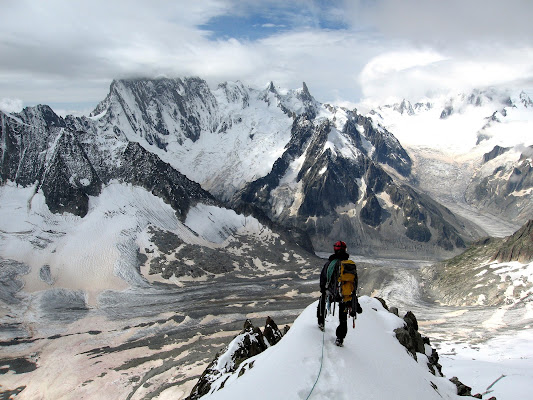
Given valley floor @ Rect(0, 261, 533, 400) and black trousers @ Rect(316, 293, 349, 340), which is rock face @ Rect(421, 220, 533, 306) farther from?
black trousers @ Rect(316, 293, 349, 340)

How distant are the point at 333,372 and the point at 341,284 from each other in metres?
4.65

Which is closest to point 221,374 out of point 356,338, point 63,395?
point 356,338

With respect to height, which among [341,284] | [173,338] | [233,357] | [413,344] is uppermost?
[341,284]

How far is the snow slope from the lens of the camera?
1872cm

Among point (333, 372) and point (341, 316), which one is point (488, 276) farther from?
point (333, 372)

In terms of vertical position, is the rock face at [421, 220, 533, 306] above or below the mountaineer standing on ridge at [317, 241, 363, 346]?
below

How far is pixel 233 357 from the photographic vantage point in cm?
3744

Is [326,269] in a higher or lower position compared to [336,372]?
higher

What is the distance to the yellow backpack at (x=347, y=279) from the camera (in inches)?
847

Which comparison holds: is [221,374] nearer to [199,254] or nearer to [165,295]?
[165,295]

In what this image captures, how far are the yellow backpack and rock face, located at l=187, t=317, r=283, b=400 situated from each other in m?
10.3

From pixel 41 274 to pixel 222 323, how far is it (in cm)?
7579

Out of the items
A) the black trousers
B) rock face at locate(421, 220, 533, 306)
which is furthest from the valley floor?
the black trousers

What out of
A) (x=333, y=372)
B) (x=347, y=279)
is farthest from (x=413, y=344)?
(x=333, y=372)
